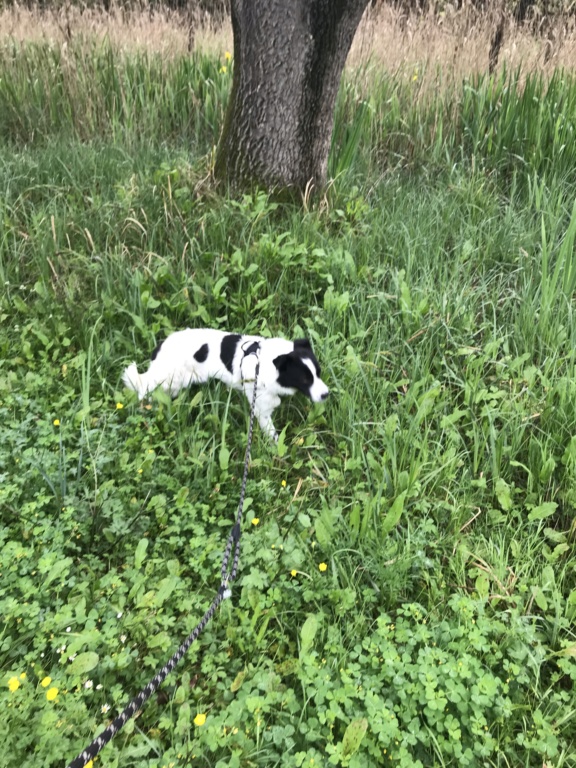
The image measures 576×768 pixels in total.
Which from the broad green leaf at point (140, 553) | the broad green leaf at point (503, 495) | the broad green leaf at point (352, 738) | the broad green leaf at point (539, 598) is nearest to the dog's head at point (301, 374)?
the broad green leaf at point (503, 495)

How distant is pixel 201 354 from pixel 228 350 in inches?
5.6

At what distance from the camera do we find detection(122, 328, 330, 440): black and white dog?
2322 mm

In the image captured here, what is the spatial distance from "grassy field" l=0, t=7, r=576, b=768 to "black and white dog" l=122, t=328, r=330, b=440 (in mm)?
109

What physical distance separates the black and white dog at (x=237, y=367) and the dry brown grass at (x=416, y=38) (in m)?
3.40

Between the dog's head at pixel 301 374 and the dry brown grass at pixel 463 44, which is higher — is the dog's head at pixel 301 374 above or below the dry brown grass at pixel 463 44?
below

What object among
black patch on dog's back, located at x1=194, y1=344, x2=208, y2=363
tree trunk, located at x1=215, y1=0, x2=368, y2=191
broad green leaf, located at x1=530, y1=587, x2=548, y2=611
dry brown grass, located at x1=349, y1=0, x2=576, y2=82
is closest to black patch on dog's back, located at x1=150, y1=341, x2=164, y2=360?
black patch on dog's back, located at x1=194, y1=344, x2=208, y2=363

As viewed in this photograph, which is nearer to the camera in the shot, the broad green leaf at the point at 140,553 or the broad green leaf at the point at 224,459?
the broad green leaf at the point at 140,553

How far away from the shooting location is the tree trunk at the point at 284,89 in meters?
2.81

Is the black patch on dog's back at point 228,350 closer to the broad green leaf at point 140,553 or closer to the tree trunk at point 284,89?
the broad green leaf at point 140,553

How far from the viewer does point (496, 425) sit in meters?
2.32

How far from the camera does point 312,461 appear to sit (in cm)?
222

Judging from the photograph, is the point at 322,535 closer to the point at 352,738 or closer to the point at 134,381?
the point at 352,738

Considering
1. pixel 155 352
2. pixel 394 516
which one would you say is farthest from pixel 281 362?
pixel 394 516

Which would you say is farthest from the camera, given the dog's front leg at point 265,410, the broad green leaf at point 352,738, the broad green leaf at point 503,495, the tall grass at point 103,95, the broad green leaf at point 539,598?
the tall grass at point 103,95
